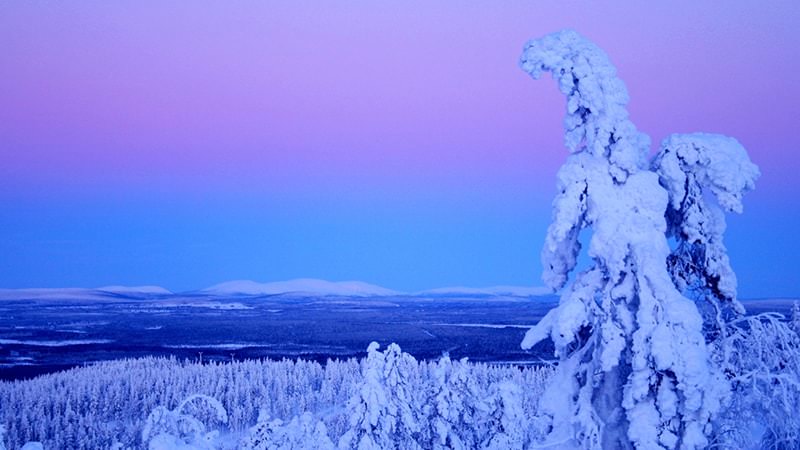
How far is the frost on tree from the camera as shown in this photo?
959cm

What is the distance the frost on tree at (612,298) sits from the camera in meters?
9.59

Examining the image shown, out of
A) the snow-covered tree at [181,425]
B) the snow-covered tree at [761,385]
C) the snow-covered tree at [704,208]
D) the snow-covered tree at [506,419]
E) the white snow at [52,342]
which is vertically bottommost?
the white snow at [52,342]

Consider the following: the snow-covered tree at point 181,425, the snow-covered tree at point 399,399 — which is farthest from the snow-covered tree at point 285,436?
the snow-covered tree at point 181,425

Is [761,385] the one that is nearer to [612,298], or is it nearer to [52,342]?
[612,298]

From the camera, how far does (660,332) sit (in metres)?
9.46

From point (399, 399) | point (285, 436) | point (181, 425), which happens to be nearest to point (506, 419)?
point (399, 399)

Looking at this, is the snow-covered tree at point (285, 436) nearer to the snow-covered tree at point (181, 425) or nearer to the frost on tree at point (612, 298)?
the snow-covered tree at point (181, 425)

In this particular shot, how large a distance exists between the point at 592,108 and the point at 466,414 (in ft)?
57.1

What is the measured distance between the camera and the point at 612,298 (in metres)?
10.2

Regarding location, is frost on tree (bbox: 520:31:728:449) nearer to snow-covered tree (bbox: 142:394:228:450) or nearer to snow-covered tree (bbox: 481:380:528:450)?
snow-covered tree (bbox: 142:394:228:450)

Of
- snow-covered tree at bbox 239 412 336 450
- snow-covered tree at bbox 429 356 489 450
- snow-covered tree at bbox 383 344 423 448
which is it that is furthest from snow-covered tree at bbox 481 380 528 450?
snow-covered tree at bbox 239 412 336 450

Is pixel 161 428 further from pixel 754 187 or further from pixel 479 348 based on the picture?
pixel 479 348

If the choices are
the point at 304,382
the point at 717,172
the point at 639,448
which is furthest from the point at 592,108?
the point at 304,382

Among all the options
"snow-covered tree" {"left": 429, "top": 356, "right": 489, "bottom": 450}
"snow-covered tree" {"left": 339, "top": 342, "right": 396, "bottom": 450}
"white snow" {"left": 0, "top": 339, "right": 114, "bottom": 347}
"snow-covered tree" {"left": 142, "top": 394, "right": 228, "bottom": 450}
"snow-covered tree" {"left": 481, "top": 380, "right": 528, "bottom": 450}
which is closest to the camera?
"snow-covered tree" {"left": 142, "top": 394, "right": 228, "bottom": 450}
